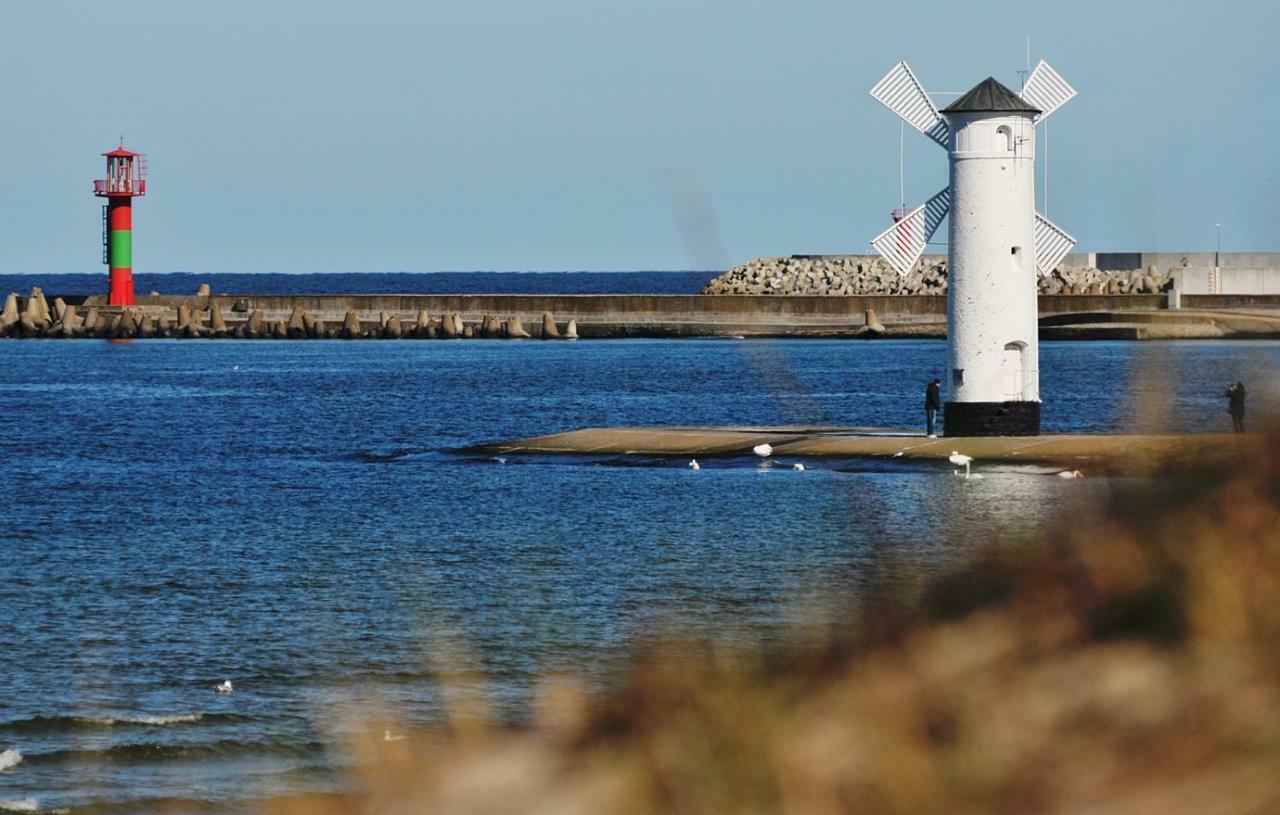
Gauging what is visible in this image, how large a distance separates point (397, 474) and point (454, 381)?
104 feet

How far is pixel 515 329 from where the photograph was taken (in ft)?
314

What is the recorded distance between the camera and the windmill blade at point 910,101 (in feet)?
93.2

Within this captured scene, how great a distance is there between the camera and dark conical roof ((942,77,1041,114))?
2645cm

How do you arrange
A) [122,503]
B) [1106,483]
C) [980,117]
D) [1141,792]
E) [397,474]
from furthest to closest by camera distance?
[397,474]
[122,503]
[980,117]
[1106,483]
[1141,792]

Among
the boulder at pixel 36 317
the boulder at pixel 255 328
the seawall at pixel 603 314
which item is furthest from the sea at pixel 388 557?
the boulder at pixel 36 317

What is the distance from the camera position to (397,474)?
1261 inches

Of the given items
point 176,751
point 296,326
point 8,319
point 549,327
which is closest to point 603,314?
point 549,327

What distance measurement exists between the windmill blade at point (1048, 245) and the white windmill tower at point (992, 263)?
1.21 m

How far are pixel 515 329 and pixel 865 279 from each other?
18.5 m

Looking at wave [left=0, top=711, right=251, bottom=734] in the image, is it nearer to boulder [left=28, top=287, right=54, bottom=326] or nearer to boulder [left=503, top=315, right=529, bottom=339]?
boulder [left=503, top=315, right=529, bottom=339]

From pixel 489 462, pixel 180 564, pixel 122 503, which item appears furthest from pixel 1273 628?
pixel 489 462

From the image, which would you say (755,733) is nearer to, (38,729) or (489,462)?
(38,729)

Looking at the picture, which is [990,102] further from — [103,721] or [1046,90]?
[103,721]

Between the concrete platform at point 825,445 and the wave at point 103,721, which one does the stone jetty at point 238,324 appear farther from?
the wave at point 103,721
